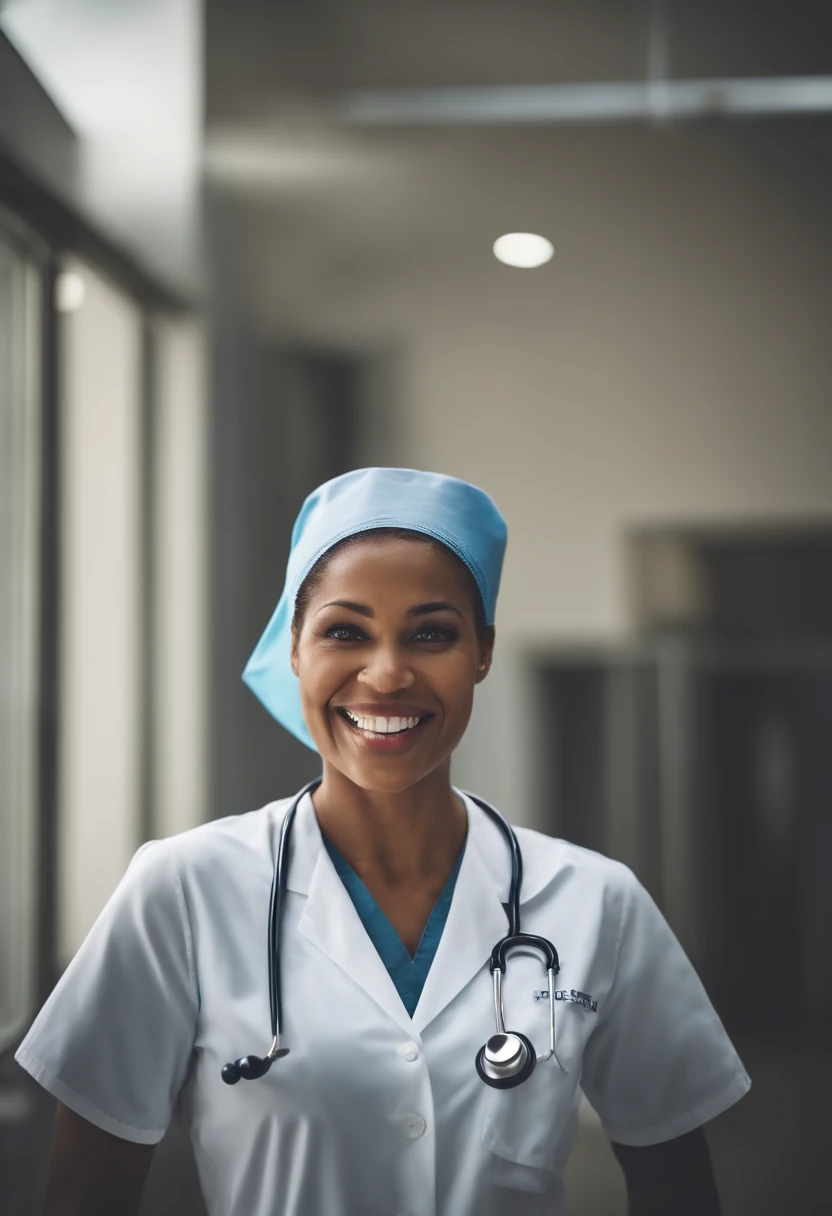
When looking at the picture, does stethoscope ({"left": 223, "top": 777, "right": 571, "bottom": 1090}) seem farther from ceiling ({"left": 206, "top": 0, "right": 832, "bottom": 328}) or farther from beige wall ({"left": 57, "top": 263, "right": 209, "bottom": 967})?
ceiling ({"left": 206, "top": 0, "right": 832, "bottom": 328})

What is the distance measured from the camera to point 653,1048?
2.72ft

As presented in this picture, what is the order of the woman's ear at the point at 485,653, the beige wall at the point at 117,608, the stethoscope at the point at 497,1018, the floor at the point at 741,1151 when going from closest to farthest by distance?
the stethoscope at the point at 497,1018
the woman's ear at the point at 485,653
the floor at the point at 741,1151
the beige wall at the point at 117,608

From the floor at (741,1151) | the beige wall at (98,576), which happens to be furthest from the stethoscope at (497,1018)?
the beige wall at (98,576)

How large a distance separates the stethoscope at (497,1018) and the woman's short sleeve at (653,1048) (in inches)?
3.4

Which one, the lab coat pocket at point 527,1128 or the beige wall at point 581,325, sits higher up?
the beige wall at point 581,325

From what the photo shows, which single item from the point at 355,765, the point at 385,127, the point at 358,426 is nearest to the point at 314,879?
the point at 355,765

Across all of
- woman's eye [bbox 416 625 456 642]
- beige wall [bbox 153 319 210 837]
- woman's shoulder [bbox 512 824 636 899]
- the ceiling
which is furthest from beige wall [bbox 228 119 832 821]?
woman's eye [bbox 416 625 456 642]

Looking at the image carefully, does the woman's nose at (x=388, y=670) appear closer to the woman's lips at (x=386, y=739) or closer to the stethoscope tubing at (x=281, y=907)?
the woman's lips at (x=386, y=739)

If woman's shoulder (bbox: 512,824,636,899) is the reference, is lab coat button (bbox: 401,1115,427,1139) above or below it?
below

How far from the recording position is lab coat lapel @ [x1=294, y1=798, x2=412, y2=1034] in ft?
2.40

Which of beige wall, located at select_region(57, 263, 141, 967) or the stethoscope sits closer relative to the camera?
the stethoscope

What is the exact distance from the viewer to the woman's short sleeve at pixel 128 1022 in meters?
0.74

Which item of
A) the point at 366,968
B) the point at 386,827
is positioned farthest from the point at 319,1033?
the point at 386,827

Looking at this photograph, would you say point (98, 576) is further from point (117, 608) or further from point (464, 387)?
point (464, 387)
